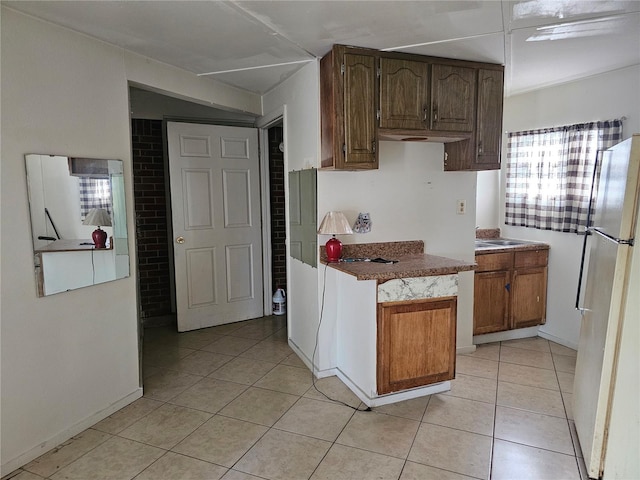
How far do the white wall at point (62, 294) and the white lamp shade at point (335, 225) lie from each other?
128cm

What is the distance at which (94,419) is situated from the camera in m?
2.54

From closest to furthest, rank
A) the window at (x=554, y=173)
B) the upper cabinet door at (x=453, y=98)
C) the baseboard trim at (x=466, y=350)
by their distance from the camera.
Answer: the upper cabinet door at (x=453, y=98)
the window at (x=554, y=173)
the baseboard trim at (x=466, y=350)

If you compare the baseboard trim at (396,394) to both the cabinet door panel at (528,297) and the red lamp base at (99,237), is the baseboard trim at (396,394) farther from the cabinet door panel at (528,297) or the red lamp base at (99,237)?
the red lamp base at (99,237)

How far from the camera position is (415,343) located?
2684mm

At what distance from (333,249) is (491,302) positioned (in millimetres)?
1666

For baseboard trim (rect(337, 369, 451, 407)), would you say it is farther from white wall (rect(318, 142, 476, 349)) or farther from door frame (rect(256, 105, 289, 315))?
door frame (rect(256, 105, 289, 315))

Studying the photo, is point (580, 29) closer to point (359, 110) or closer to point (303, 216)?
point (359, 110)

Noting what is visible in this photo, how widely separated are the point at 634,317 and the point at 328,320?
6.32 feet

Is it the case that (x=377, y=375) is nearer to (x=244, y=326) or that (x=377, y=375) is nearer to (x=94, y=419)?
(x=94, y=419)

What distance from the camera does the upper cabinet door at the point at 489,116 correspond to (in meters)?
3.11

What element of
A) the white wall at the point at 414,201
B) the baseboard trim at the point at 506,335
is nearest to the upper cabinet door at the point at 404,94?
the white wall at the point at 414,201

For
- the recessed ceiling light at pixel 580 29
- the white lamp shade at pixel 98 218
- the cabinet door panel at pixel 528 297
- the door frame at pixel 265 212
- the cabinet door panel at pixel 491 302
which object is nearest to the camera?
the recessed ceiling light at pixel 580 29

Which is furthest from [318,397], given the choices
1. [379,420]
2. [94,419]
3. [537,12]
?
[537,12]

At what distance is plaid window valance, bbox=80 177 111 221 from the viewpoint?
245cm
